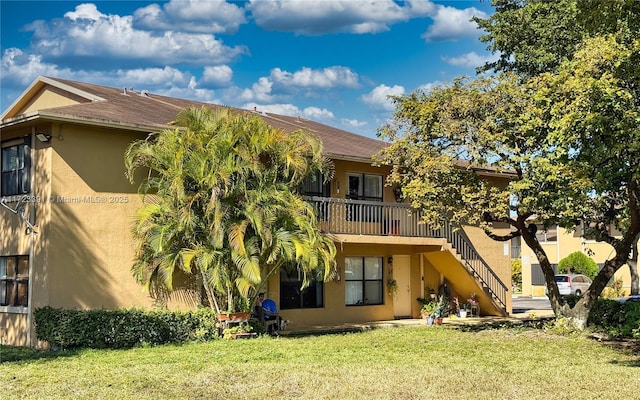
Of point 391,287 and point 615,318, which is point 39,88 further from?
point 615,318

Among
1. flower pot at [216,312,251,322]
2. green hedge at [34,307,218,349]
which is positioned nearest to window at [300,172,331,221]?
flower pot at [216,312,251,322]

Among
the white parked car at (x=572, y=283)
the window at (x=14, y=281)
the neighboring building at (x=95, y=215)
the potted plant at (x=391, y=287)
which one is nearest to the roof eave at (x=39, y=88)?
the neighboring building at (x=95, y=215)

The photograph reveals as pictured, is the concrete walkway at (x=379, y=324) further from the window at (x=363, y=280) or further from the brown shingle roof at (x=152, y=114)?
the brown shingle roof at (x=152, y=114)

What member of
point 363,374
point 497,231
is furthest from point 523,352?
point 497,231

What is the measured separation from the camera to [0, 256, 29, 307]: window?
18719 millimetres

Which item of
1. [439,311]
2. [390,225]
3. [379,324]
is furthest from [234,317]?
[439,311]

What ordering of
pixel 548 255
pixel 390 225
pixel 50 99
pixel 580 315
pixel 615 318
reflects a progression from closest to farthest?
pixel 580 315 < pixel 615 318 < pixel 50 99 < pixel 390 225 < pixel 548 255

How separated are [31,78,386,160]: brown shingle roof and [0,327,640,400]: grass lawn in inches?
240

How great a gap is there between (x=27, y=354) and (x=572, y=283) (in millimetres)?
35522

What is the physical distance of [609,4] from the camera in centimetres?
1266

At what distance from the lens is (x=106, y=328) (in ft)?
55.6

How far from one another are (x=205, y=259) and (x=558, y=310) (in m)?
10.7

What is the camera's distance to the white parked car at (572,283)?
43.8m

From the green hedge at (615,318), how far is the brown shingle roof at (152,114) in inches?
334
